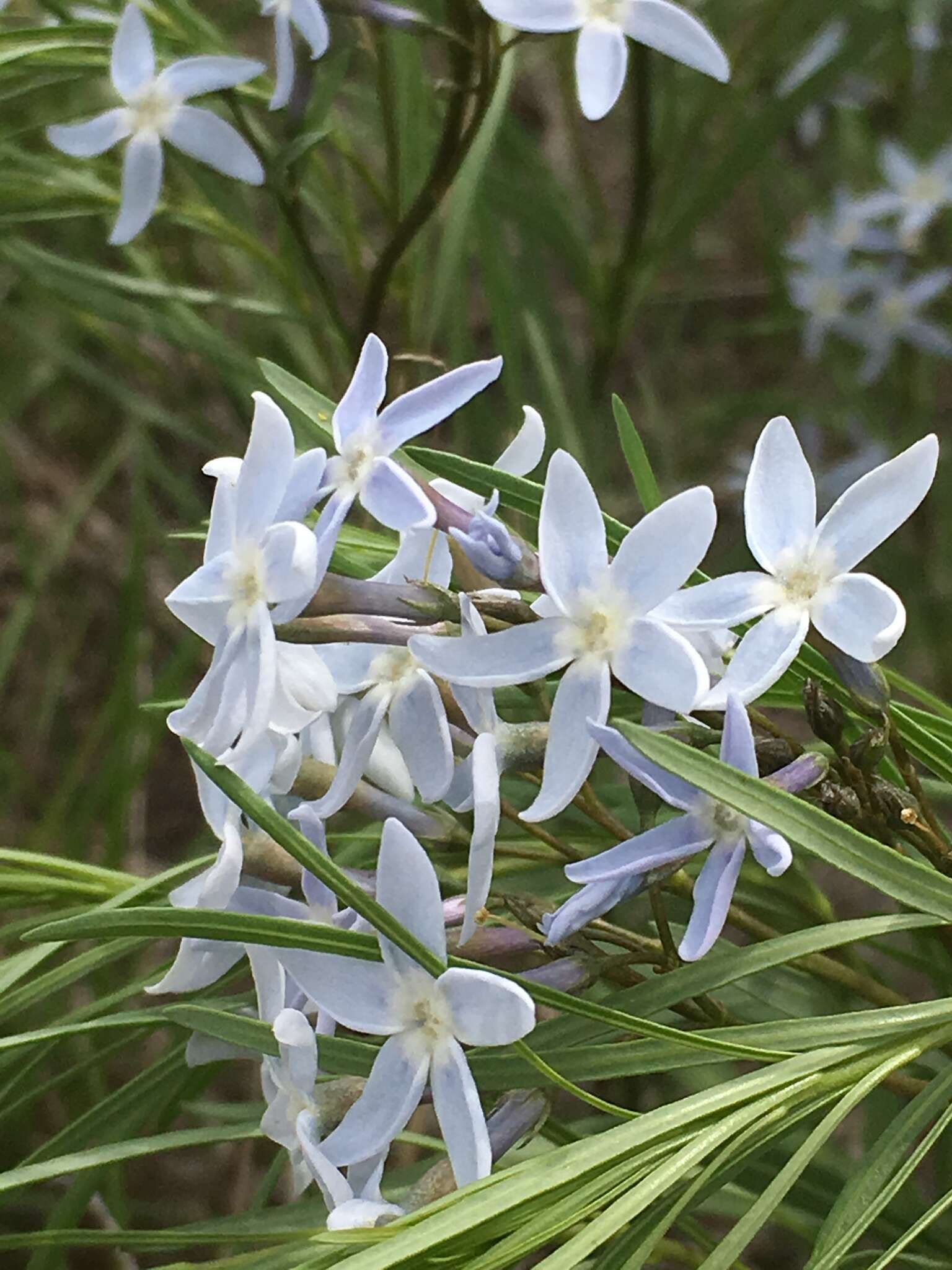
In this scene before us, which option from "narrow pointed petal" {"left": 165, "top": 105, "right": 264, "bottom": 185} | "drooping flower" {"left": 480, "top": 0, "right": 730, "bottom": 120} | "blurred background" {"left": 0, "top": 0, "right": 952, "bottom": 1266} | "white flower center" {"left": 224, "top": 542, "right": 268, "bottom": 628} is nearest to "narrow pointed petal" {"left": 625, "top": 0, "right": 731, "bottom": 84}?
"drooping flower" {"left": 480, "top": 0, "right": 730, "bottom": 120}

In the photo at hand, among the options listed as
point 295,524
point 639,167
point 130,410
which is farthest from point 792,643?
point 130,410

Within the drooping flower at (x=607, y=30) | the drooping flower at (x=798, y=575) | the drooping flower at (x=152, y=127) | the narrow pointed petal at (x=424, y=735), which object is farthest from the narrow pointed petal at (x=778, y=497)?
the drooping flower at (x=152, y=127)

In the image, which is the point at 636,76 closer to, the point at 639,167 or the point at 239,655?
the point at 639,167

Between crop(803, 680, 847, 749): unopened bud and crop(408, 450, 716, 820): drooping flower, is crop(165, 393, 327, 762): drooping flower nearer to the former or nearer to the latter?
crop(408, 450, 716, 820): drooping flower

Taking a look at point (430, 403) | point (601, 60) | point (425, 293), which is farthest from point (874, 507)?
point (425, 293)

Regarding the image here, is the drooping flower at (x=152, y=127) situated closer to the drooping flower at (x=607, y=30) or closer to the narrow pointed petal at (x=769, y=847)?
the drooping flower at (x=607, y=30)

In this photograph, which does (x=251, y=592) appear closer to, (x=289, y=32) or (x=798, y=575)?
(x=798, y=575)
